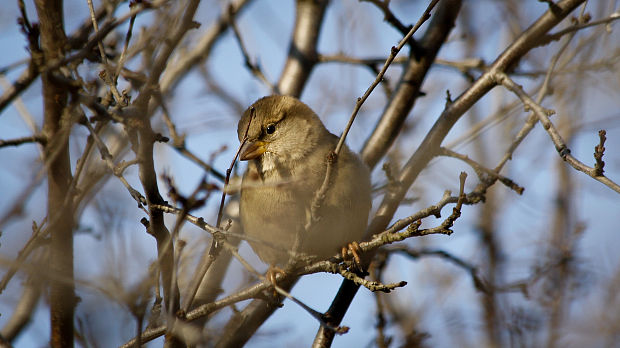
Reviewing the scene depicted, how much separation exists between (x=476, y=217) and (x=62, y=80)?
6.88 meters

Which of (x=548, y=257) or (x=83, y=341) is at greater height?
(x=548, y=257)

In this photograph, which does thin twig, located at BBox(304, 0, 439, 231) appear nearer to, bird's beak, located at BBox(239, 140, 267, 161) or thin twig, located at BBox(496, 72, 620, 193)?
thin twig, located at BBox(496, 72, 620, 193)

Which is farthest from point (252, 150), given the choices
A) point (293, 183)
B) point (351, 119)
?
point (351, 119)

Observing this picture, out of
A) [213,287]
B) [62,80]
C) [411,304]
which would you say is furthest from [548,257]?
[62,80]

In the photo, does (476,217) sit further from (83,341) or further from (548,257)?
(83,341)

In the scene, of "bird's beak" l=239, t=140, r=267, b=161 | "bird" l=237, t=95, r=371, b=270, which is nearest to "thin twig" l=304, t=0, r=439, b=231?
"bird" l=237, t=95, r=371, b=270

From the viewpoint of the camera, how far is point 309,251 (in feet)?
12.6

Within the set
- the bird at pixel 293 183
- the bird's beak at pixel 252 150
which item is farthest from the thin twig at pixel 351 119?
the bird's beak at pixel 252 150

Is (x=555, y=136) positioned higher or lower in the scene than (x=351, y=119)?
higher

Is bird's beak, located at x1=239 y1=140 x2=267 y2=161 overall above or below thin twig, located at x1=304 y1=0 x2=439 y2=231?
Result: above

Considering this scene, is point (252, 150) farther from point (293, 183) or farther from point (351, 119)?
point (351, 119)

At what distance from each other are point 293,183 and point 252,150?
60cm

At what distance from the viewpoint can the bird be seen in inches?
157

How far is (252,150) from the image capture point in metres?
4.42
